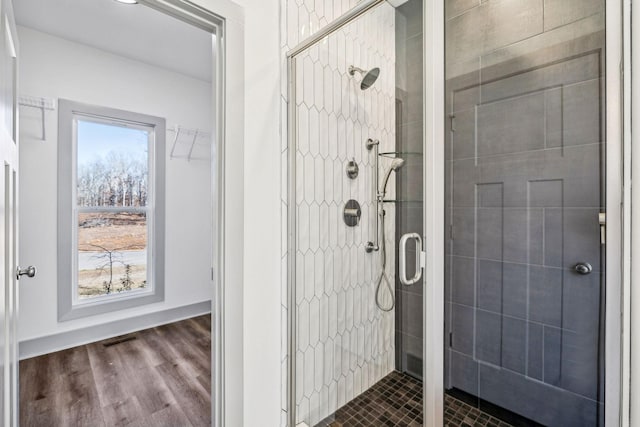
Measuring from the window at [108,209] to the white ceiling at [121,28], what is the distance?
54 cm

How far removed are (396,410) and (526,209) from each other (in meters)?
1.04

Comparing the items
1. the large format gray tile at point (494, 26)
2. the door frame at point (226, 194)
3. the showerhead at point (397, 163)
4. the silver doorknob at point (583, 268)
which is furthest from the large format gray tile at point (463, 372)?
the large format gray tile at point (494, 26)

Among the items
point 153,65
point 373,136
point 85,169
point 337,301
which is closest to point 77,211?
point 85,169

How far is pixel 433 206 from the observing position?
0.98 meters

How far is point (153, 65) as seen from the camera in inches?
117

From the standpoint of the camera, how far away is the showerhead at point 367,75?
123cm

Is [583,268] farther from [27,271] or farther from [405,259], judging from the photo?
[27,271]

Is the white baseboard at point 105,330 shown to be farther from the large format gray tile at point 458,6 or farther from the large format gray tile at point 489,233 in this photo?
the large format gray tile at point 458,6

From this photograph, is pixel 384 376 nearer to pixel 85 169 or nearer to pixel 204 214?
pixel 204 214

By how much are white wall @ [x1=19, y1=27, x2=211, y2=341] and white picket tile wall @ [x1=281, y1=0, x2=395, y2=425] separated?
2.20 metres

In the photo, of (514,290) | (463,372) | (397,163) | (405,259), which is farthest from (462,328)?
(397,163)

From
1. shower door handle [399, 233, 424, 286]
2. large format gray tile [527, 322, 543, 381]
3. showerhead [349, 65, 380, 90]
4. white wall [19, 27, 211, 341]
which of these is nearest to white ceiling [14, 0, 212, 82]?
white wall [19, 27, 211, 341]

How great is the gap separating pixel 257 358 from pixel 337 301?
0.44m

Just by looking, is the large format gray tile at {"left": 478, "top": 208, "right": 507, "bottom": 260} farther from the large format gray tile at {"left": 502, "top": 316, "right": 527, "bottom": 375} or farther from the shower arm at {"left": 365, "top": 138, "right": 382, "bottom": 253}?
the shower arm at {"left": 365, "top": 138, "right": 382, "bottom": 253}
